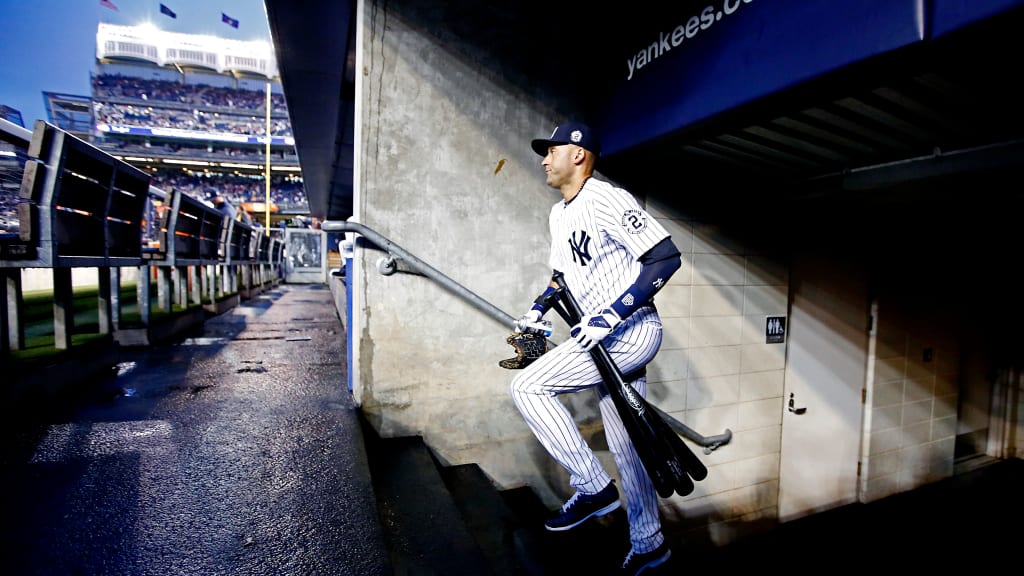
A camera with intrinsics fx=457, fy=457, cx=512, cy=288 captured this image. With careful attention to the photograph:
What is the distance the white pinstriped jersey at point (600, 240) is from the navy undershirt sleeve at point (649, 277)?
0.12 ft

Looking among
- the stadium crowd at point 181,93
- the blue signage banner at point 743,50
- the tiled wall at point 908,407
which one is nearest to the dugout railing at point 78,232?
the blue signage banner at point 743,50

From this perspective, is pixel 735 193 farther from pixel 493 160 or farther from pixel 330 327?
pixel 330 327

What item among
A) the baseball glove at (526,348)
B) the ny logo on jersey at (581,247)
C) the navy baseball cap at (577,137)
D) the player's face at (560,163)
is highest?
the navy baseball cap at (577,137)

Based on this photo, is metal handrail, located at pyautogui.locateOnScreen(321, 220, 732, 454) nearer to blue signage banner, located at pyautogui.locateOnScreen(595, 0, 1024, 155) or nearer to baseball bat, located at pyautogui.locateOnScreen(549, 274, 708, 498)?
baseball bat, located at pyautogui.locateOnScreen(549, 274, 708, 498)

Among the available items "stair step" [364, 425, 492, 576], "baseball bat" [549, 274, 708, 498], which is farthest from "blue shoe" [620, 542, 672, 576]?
"stair step" [364, 425, 492, 576]

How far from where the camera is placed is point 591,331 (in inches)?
68.6

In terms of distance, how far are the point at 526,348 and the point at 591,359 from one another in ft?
1.02

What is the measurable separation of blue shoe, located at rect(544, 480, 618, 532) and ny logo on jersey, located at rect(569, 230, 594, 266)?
3.21ft

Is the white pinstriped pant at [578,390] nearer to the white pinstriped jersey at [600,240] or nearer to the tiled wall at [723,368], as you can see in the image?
the white pinstriped jersey at [600,240]

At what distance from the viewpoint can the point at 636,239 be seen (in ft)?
5.82

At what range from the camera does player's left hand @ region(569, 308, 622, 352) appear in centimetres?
172

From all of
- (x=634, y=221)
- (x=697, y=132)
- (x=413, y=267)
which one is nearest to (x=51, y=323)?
(x=413, y=267)

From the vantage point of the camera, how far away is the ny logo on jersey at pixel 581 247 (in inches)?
77.9

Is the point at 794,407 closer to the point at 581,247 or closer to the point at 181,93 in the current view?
the point at 581,247
